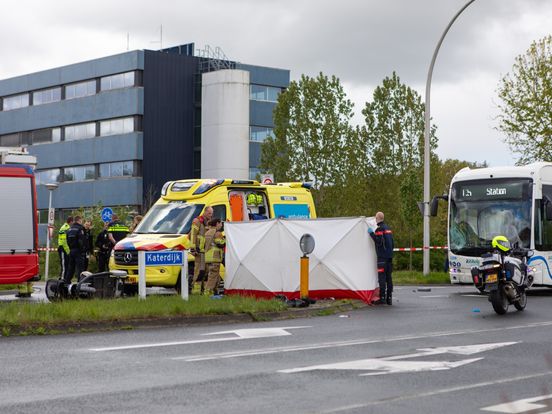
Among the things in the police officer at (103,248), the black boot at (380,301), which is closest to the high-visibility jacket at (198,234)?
the black boot at (380,301)

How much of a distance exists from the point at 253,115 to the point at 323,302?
5994 cm

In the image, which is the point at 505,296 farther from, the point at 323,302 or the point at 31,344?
the point at 31,344

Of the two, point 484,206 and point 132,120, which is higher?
point 132,120

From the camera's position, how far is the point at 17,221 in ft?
72.0

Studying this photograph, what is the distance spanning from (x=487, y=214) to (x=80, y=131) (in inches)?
2242

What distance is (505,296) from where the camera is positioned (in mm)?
18625

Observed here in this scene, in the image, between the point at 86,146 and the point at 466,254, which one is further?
the point at 86,146

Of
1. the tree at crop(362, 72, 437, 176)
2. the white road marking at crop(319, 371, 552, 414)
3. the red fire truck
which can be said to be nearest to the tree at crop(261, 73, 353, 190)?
the tree at crop(362, 72, 437, 176)

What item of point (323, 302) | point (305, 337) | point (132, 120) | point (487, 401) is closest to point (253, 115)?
point (132, 120)

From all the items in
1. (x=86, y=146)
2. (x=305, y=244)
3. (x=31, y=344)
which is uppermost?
(x=86, y=146)

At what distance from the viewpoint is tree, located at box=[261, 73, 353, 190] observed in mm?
52375

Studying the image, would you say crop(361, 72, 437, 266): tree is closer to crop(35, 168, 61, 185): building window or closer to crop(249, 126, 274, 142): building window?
crop(249, 126, 274, 142): building window

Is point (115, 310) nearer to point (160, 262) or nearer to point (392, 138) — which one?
point (160, 262)

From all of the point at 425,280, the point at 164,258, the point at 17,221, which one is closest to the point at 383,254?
the point at 164,258
